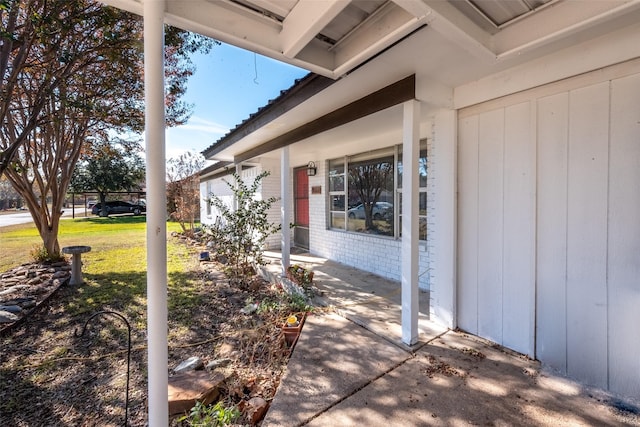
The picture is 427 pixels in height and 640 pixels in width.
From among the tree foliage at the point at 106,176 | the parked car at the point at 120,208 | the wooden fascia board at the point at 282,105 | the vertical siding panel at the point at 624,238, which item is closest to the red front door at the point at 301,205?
the wooden fascia board at the point at 282,105

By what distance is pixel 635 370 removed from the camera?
82.5 inches

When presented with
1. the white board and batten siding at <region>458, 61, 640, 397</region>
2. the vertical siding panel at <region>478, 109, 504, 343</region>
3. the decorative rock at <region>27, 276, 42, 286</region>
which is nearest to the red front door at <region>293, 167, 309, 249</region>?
the white board and batten siding at <region>458, 61, 640, 397</region>

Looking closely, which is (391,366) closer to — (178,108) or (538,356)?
(538,356)

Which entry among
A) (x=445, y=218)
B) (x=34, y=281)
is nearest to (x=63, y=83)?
(x=34, y=281)

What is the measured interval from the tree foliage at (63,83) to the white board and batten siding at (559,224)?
4.67m

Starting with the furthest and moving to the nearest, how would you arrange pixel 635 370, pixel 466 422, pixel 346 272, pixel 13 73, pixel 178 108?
pixel 178 108 → pixel 346 272 → pixel 13 73 → pixel 635 370 → pixel 466 422

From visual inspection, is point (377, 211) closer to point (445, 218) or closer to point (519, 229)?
point (445, 218)

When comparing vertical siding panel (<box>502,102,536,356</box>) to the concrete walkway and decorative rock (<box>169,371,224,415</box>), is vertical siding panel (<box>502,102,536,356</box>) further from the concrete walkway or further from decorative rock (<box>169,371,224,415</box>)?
decorative rock (<box>169,371,224,415</box>)

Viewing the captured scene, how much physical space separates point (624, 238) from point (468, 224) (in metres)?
1.17

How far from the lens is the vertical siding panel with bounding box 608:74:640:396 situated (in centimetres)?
208

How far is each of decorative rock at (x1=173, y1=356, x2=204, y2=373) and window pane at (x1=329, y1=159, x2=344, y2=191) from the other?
4367mm

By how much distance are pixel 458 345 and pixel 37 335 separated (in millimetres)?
4725

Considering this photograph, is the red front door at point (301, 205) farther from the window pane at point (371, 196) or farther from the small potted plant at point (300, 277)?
the small potted plant at point (300, 277)

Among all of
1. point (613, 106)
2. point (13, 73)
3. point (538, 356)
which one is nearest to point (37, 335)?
point (13, 73)
